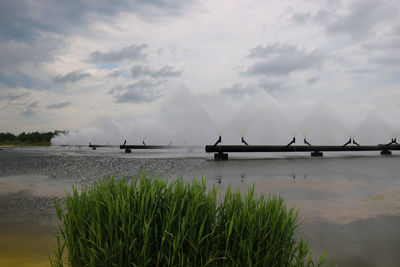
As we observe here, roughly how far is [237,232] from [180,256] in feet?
2.36

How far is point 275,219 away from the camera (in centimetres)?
352

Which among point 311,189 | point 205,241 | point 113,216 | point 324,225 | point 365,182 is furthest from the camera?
point 365,182

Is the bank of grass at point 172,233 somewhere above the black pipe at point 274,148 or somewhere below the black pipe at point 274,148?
below

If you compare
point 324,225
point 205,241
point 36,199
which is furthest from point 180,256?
point 36,199

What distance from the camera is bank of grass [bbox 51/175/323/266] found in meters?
3.16

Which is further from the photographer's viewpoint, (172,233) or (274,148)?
(274,148)

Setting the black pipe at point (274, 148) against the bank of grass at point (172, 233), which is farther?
the black pipe at point (274, 148)

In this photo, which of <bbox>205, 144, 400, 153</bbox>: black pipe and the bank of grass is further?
<bbox>205, 144, 400, 153</bbox>: black pipe

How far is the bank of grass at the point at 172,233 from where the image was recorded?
316cm

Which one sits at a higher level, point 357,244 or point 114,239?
point 114,239

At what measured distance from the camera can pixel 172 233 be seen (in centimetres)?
337

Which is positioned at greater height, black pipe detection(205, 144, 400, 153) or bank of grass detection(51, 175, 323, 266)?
black pipe detection(205, 144, 400, 153)

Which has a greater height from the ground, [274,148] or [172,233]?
[274,148]

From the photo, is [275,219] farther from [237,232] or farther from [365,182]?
[365,182]
